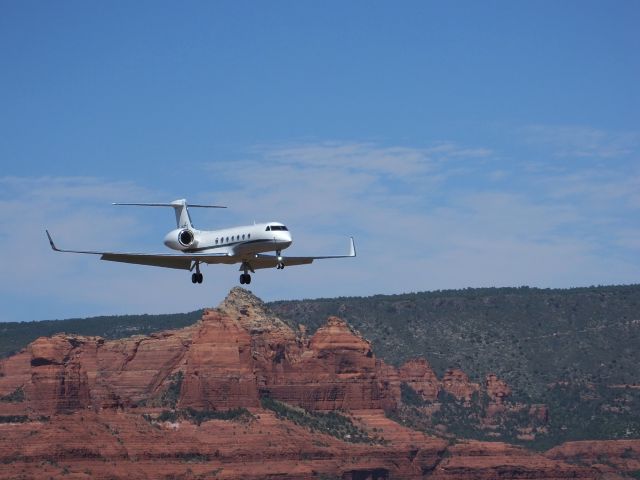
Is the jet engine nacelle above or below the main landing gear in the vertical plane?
above

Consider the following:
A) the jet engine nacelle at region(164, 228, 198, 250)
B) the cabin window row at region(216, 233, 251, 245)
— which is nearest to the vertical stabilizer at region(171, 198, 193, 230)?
the jet engine nacelle at region(164, 228, 198, 250)

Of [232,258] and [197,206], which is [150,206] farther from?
[232,258]

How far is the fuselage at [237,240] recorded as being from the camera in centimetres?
10388

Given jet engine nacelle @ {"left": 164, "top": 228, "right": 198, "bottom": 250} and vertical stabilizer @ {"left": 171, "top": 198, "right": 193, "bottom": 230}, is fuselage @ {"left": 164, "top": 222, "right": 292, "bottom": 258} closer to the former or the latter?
jet engine nacelle @ {"left": 164, "top": 228, "right": 198, "bottom": 250}

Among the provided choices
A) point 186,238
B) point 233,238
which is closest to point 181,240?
point 186,238

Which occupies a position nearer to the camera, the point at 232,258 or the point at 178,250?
the point at 232,258

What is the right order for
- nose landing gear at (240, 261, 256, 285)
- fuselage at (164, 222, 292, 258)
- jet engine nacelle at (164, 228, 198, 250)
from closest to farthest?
1. fuselage at (164, 222, 292, 258)
2. nose landing gear at (240, 261, 256, 285)
3. jet engine nacelle at (164, 228, 198, 250)

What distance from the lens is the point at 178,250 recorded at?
114m

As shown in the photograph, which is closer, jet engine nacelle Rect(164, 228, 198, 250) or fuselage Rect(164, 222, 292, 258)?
fuselage Rect(164, 222, 292, 258)

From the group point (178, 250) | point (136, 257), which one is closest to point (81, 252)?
point (136, 257)

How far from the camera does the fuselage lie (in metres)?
104

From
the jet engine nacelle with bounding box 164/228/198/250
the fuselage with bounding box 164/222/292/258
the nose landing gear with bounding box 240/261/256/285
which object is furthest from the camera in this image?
the jet engine nacelle with bounding box 164/228/198/250

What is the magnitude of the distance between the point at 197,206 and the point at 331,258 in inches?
678

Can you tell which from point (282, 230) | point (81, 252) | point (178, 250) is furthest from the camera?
point (178, 250)
